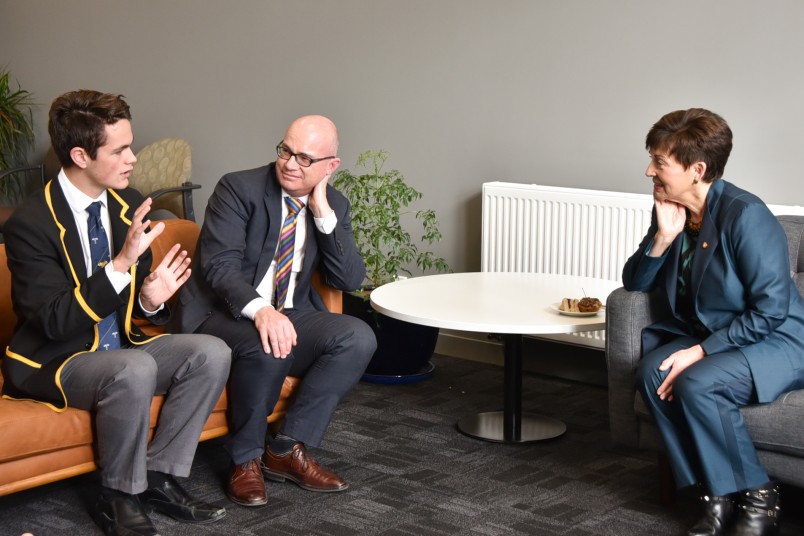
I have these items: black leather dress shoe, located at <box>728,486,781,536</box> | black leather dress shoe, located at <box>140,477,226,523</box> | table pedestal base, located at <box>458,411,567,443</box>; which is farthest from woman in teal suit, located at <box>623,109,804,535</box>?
black leather dress shoe, located at <box>140,477,226,523</box>

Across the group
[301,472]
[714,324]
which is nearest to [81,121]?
[301,472]

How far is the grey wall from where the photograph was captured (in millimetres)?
3805

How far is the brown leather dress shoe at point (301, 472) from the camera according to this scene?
123 inches

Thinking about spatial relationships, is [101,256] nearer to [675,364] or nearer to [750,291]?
[675,364]

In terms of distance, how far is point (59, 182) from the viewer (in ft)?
9.33

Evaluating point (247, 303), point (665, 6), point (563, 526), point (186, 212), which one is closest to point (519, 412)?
point (563, 526)

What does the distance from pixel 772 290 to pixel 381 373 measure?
6.52ft

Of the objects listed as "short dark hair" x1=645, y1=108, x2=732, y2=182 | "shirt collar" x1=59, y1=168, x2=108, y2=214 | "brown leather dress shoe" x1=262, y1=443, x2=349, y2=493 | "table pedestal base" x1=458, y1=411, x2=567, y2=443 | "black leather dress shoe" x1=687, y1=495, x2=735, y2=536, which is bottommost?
"table pedestal base" x1=458, y1=411, x2=567, y2=443

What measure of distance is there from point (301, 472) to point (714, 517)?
122 cm

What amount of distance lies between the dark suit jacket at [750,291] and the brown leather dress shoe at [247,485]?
51.5 inches

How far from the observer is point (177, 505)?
114 inches

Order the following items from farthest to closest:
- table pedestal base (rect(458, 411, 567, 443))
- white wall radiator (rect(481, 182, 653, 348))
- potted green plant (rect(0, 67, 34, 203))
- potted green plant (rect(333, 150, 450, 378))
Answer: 1. potted green plant (rect(0, 67, 34, 203))
2. potted green plant (rect(333, 150, 450, 378))
3. white wall radiator (rect(481, 182, 653, 348))
4. table pedestal base (rect(458, 411, 567, 443))

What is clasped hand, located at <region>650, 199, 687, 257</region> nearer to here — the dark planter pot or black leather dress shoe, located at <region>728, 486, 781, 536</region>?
black leather dress shoe, located at <region>728, 486, 781, 536</region>

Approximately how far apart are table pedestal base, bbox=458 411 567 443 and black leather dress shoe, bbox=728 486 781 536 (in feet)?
3.28
